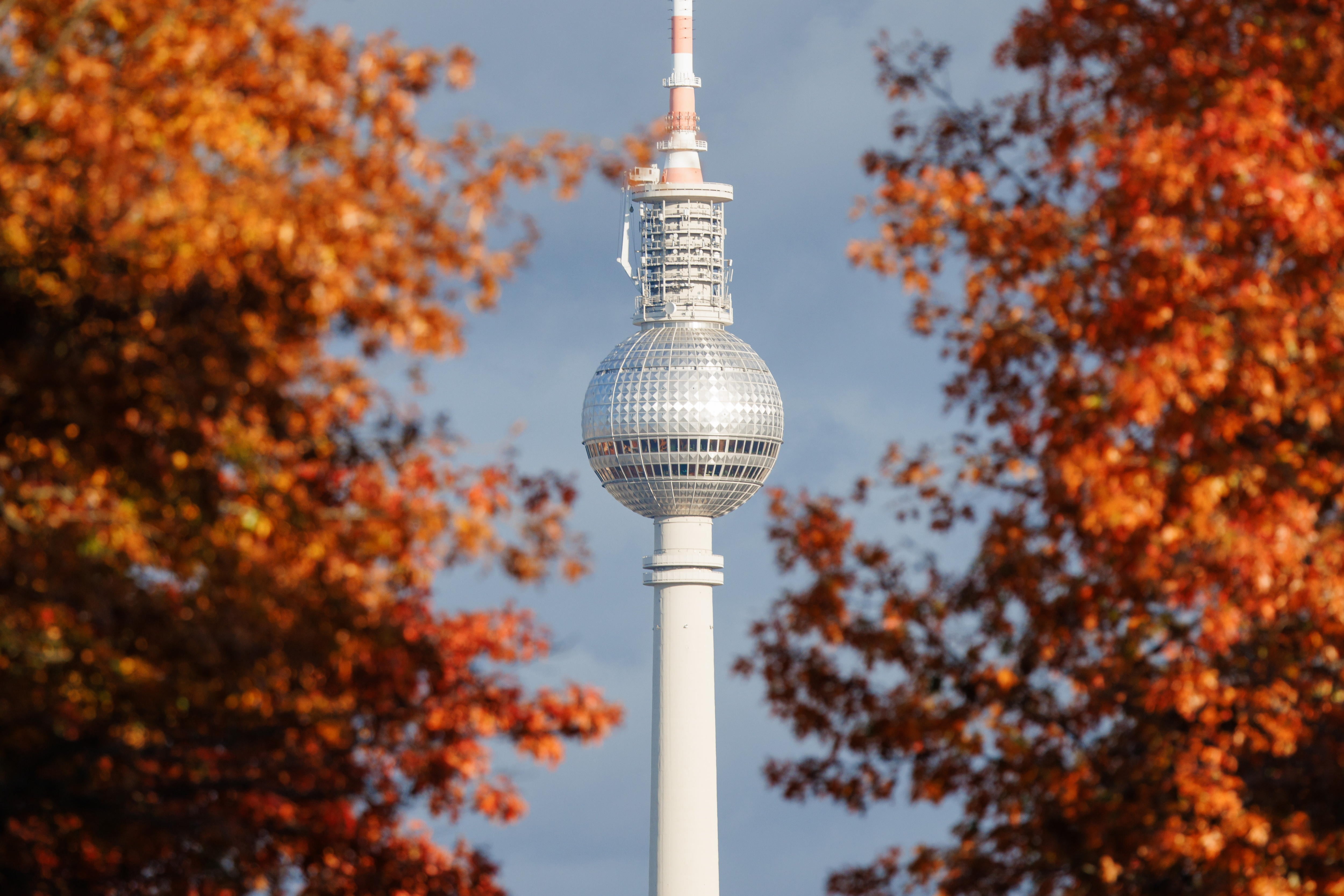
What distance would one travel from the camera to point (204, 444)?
16.0m

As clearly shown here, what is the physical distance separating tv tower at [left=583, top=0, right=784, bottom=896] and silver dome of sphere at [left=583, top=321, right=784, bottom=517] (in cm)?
8

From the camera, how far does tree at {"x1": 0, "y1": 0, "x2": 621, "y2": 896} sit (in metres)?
15.8

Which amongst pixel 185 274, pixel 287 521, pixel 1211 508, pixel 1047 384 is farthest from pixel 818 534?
pixel 185 274

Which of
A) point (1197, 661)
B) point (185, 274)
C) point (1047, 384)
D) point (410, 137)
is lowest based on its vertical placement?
point (1197, 661)

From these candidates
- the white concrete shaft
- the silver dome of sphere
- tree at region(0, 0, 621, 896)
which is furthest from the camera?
the silver dome of sphere

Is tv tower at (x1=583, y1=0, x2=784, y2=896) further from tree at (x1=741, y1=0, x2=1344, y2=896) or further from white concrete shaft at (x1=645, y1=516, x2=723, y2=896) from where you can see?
tree at (x1=741, y1=0, x2=1344, y2=896)

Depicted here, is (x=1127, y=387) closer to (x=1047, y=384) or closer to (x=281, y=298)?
(x=1047, y=384)

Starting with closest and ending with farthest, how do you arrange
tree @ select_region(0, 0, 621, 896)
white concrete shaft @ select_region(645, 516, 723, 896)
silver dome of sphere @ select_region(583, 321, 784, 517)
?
tree @ select_region(0, 0, 621, 896), white concrete shaft @ select_region(645, 516, 723, 896), silver dome of sphere @ select_region(583, 321, 784, 517)

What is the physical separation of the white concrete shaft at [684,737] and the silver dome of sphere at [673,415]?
8.59 m

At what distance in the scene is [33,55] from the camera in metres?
16.8

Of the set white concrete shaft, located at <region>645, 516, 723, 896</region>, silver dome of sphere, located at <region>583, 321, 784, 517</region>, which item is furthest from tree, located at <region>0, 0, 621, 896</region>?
silver dome of sphere, located at <region>583, 321, 784, 517</region>

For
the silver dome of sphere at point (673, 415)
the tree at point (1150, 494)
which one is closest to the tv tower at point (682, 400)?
the silver dome of sphere at point (673, 415)

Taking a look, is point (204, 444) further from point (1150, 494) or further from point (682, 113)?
point (682, 113)

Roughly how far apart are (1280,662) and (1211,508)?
1.99 m
